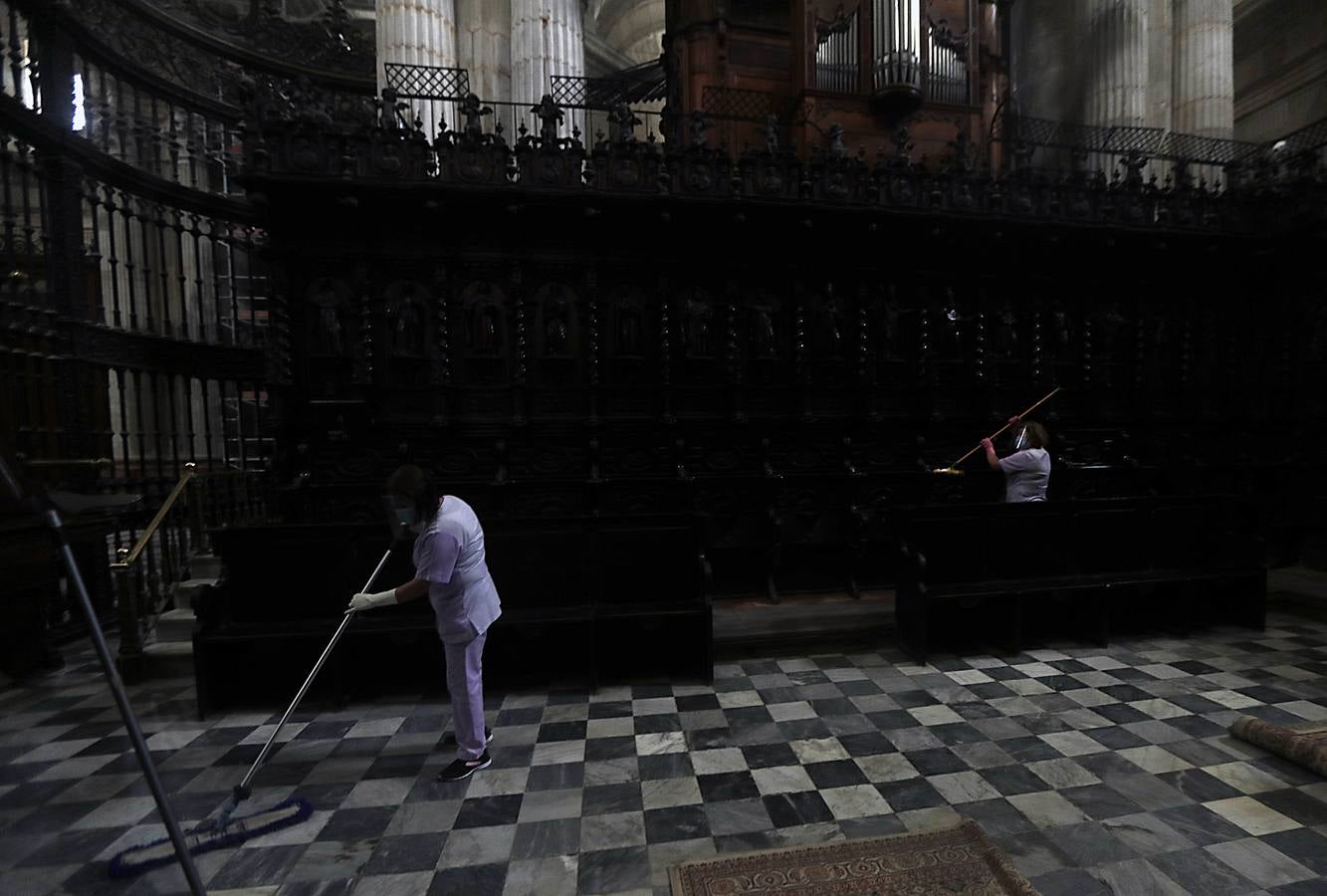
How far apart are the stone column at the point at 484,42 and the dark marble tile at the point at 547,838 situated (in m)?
9.47

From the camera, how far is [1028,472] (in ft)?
18.3

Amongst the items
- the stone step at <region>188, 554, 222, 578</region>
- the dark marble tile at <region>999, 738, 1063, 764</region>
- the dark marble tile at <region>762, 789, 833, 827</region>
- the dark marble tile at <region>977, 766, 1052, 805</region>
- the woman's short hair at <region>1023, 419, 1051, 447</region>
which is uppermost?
the woman's short hair at <region>1023, 419, 1051, 447</region>

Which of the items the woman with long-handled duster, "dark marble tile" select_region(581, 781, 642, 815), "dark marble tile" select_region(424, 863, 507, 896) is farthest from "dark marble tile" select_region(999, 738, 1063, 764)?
"dark marble tile" select_region(424, 863, 507, 896)

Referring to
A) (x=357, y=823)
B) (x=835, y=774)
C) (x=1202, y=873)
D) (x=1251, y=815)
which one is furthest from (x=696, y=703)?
(x=1251, y=815)

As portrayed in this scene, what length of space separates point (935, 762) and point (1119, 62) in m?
13.1

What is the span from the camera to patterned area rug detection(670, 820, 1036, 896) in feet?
7.84

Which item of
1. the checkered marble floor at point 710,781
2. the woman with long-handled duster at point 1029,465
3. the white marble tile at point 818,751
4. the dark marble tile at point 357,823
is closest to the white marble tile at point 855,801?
the checkered marble floor at point 710,781

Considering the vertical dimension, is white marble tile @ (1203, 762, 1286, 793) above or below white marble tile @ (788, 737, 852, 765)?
below

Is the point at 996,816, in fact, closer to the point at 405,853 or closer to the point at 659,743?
the point at 659,743

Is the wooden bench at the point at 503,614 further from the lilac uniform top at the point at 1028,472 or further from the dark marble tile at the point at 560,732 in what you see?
the lilac uniform top at the point at 1028,472

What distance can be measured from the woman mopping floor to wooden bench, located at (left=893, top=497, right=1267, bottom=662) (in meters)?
3.76

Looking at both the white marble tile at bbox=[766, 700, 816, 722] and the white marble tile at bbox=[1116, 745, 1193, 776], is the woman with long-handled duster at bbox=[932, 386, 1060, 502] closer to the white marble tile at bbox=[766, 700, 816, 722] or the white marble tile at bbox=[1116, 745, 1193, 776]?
the white marble tile at bbox=[1116, 745, 1193, 776]

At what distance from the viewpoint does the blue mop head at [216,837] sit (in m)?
2.62

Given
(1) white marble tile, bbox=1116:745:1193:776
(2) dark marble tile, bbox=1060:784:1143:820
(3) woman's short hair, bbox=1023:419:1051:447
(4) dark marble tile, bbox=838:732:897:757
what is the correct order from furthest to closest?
(3) woman's short hair, bbox=1023:419:1051:447
(4) dark marble tile, bbox=838:732:897:757
(1) white marble tile, bbox=1116:745:1193:776
(2) dark marble tile, bbox=1060:784:1143:820
